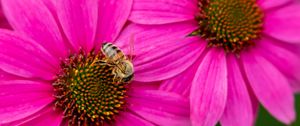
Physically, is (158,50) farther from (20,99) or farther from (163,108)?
(20,99)

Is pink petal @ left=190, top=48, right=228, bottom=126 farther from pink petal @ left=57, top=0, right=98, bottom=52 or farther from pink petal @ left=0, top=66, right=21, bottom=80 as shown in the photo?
pink petal @ left=0, top=66, right=21, bottom=80

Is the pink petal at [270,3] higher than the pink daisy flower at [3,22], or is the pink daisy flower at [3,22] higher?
the pink daisy flower at [3,22]

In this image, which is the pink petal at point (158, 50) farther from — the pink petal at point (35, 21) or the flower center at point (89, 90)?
the pink petal at point (35, 21)

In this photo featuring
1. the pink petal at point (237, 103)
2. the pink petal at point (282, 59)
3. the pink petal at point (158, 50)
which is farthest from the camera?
the pink petal at point (282, 59)

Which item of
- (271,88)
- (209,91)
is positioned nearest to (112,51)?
(209,91)

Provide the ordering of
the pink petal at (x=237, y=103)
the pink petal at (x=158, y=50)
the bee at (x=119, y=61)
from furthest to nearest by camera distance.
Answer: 1. the pink petal at (x=237, y=103)
2. the pink petal at (x=158, y=50)
3. the bee at (x=119, y=61)

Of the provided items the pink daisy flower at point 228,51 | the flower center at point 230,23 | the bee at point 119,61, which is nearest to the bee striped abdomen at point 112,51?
the bee at point 119,61

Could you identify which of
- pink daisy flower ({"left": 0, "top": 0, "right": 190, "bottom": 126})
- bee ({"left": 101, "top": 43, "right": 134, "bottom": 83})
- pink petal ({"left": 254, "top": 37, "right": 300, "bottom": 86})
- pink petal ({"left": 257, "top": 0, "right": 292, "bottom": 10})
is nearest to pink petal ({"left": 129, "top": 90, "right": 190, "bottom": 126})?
pink daisy flower ({"left": 0, "top": 0, "right": 190, "bottom": 126})
